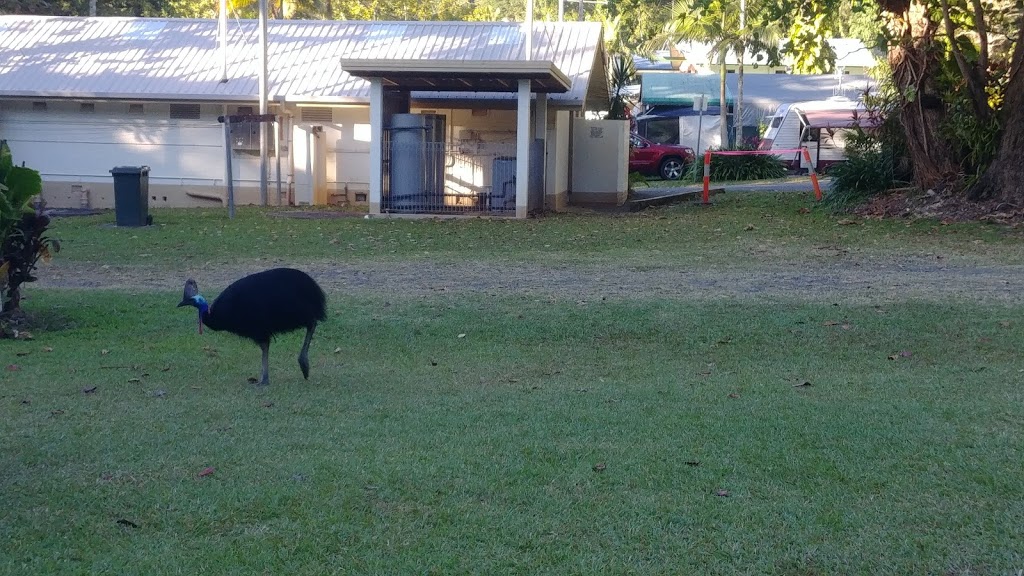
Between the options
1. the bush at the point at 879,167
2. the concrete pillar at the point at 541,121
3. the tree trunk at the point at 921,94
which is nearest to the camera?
the tree trunk at the point at 921,94

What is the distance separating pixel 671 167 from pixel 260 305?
3041 cm

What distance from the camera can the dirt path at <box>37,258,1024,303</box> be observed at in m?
11.5

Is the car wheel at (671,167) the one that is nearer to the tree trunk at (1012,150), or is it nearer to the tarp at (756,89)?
the tarp at (756,89)

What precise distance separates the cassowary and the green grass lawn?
1.61 feet

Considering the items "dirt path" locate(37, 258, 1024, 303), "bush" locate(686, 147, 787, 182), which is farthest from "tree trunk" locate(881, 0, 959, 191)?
"bush" locate(686, 147, 787, 182)

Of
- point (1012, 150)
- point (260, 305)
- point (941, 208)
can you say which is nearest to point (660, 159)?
point (941, 208)

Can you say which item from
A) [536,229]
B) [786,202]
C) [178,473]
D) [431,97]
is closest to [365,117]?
[431,97]

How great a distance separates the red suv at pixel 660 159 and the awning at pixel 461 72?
15.0 m

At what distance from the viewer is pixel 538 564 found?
428cm

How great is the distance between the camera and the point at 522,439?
6.09m

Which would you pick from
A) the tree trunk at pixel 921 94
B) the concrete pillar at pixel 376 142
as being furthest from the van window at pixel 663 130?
the tree trunk at pixel 921 94

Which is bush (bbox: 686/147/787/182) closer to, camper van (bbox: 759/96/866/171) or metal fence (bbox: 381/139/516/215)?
camper van (bbox: 759/96/866/171)

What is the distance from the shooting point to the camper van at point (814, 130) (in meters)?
35.2

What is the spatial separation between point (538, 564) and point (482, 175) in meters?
18.6
